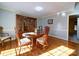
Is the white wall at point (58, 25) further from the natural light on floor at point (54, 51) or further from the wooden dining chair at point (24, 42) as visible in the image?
the wooden dining chair at point (24, 42)

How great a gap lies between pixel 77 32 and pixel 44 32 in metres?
0.60

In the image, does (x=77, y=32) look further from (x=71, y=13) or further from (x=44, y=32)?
(x=44, y=32)

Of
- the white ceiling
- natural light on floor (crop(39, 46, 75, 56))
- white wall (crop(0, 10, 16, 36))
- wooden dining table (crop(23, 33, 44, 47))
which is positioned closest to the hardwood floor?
natural light on floor (crop(39, 46, 75, 56))

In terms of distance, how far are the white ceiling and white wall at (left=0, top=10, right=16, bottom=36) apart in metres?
0.11

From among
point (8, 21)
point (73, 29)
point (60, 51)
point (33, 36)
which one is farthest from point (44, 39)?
point (8, 21)

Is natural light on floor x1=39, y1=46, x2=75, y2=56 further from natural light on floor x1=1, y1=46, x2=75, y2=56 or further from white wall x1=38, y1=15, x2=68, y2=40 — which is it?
white wall x1=38, y1=15, x2=68, y2=40

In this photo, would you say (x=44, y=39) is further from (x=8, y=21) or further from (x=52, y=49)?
(x=8, y=21)

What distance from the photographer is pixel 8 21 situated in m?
1.81

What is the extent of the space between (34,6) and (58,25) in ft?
1.86

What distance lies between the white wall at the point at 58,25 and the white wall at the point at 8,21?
0.49 metres

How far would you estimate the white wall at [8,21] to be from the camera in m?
1.78

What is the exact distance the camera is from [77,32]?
6.09ft

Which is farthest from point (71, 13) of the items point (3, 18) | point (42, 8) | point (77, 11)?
point (3, 18)

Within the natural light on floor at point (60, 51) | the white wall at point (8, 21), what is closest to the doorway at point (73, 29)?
the natural light on floor at point (60, 51)
